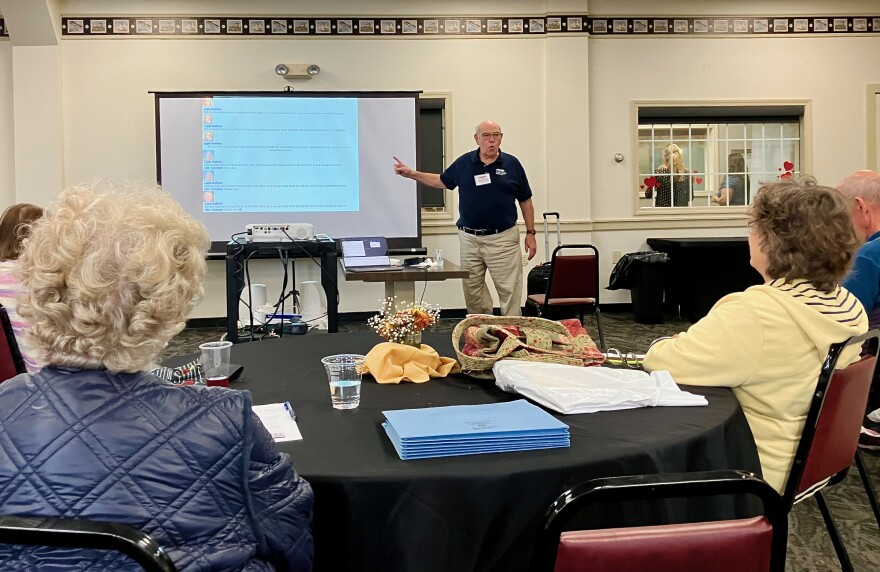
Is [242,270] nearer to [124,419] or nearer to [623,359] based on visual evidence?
[623,359]

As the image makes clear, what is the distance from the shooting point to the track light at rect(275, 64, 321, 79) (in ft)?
22.1

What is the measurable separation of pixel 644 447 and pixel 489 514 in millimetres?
297

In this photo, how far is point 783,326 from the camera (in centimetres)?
147

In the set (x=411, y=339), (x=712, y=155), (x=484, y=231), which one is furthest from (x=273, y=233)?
(x=712, y=155)

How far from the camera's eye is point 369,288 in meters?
7.00

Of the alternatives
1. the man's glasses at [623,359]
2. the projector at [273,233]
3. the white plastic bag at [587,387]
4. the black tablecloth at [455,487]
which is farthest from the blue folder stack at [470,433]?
the projector at [273,233]

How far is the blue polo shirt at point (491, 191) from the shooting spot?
5.13 m

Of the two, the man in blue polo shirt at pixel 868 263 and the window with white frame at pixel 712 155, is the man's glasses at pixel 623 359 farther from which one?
the window with white frame at pixel 712 155

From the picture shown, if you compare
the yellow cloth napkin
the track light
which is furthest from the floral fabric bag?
the track light

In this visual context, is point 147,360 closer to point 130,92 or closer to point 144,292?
point 144,292

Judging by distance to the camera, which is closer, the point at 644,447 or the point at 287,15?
the point at 644,447

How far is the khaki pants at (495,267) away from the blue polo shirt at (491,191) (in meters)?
0.10

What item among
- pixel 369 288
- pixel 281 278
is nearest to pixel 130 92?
pixel 281 278

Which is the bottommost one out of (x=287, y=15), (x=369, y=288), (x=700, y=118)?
(x=369, y=288)
